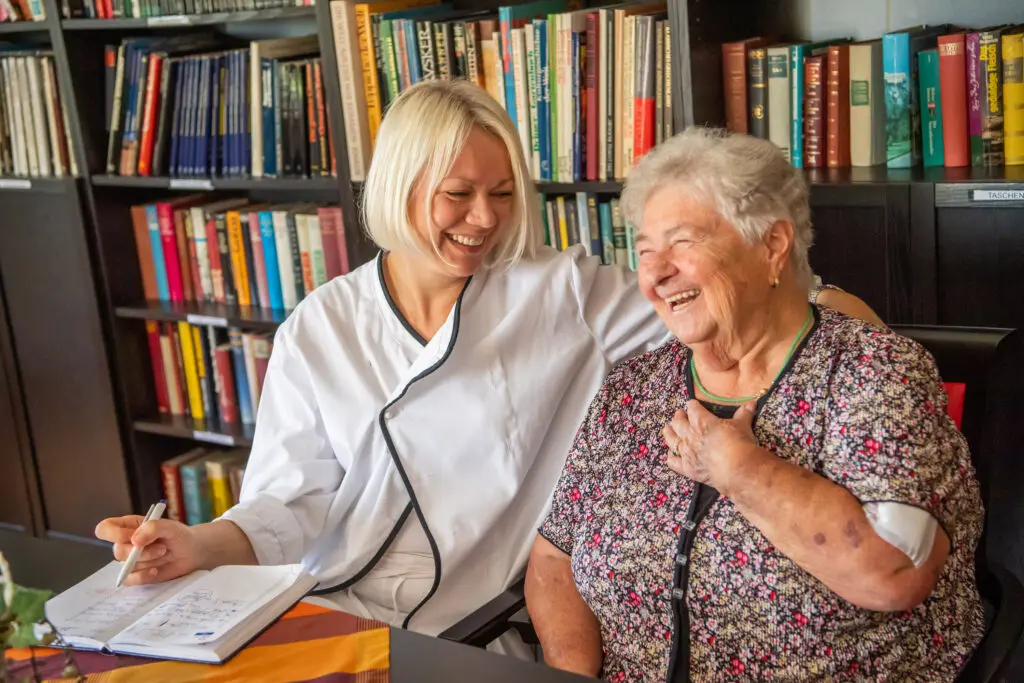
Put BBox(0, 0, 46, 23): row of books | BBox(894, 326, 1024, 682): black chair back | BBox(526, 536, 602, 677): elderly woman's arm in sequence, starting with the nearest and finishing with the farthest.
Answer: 1. BBox(894, 326, 1024, 682): black chair back
2. BBox(526, 536, 602, 677): elderly woman's arm
3. BBox(0, 0, 46, 23): row of books

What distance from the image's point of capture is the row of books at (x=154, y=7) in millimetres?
2811

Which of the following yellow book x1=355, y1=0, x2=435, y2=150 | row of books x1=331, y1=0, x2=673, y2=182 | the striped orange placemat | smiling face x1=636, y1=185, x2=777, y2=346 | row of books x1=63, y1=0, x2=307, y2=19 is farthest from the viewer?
row of books x1=63, y1=0, x2=307, y2=19

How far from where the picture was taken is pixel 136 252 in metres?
3.33

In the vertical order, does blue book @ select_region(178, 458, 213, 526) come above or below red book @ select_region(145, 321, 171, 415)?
below

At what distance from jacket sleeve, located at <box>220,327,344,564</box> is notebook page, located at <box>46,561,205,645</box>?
29cm

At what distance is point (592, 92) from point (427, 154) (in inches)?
27.1

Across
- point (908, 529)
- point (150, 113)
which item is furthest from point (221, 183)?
point (908, 529)

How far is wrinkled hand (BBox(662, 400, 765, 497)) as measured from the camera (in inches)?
54.3

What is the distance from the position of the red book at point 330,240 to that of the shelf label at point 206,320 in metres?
0.35

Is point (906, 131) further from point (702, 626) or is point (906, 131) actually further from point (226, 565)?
point (226, 565)

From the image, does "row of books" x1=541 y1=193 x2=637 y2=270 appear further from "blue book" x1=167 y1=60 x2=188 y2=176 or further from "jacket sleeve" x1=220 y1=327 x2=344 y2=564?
"blue book" x1=167 y1=60 x2=188 y2=176

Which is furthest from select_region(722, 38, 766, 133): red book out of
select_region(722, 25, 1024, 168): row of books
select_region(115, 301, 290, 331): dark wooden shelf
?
select_region(115, 301, 290, 331): dark wooden shelf

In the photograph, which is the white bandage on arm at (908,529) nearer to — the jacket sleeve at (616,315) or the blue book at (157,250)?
the jacket sleeve at (616,315)

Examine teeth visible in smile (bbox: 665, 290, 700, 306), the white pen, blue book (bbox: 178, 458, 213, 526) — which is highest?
teeth visible in smile (bbox: 665, 290, 700, 306)
